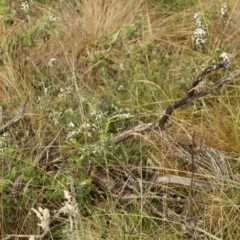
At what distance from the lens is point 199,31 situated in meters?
2.95

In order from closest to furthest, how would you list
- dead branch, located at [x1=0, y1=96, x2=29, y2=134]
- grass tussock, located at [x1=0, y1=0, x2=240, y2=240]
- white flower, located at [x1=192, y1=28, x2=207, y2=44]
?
grass tussock, located at [x1=0, y1=0, x2=240, y2=240]
dead branch, located at [x1=0, y1=96, x2=29, y2=134]
white flower, located at [x1=192, y1=28, x2=207, y2=44]

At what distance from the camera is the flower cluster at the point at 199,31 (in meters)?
2.94

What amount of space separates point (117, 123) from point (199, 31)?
75 centimetres

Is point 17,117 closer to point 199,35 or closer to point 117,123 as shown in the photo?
point 117,123

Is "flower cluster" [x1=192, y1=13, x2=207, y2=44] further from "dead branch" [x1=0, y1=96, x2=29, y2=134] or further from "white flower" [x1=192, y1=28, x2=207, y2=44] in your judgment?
"dead branch" [x1=0, y1=96, x2=29, y2=134]

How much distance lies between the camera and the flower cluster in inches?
116

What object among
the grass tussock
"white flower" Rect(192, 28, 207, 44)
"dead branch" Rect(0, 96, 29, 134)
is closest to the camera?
the grass tussock

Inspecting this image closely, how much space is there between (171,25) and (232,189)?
136cm

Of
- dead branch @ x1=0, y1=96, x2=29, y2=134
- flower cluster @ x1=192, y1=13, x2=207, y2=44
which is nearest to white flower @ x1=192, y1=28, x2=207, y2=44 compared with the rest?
flower cluster @ x1=192, y1=13, x2=207, y2=44

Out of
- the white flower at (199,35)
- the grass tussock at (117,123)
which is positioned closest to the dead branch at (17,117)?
the grass tussock at (117,123)

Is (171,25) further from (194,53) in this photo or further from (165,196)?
(165,196)

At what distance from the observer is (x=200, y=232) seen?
1.96m

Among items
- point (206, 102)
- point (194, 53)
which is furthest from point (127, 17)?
point (206, 102)

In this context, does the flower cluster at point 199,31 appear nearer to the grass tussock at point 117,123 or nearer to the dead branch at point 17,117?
the grass tussock at point 117,123
